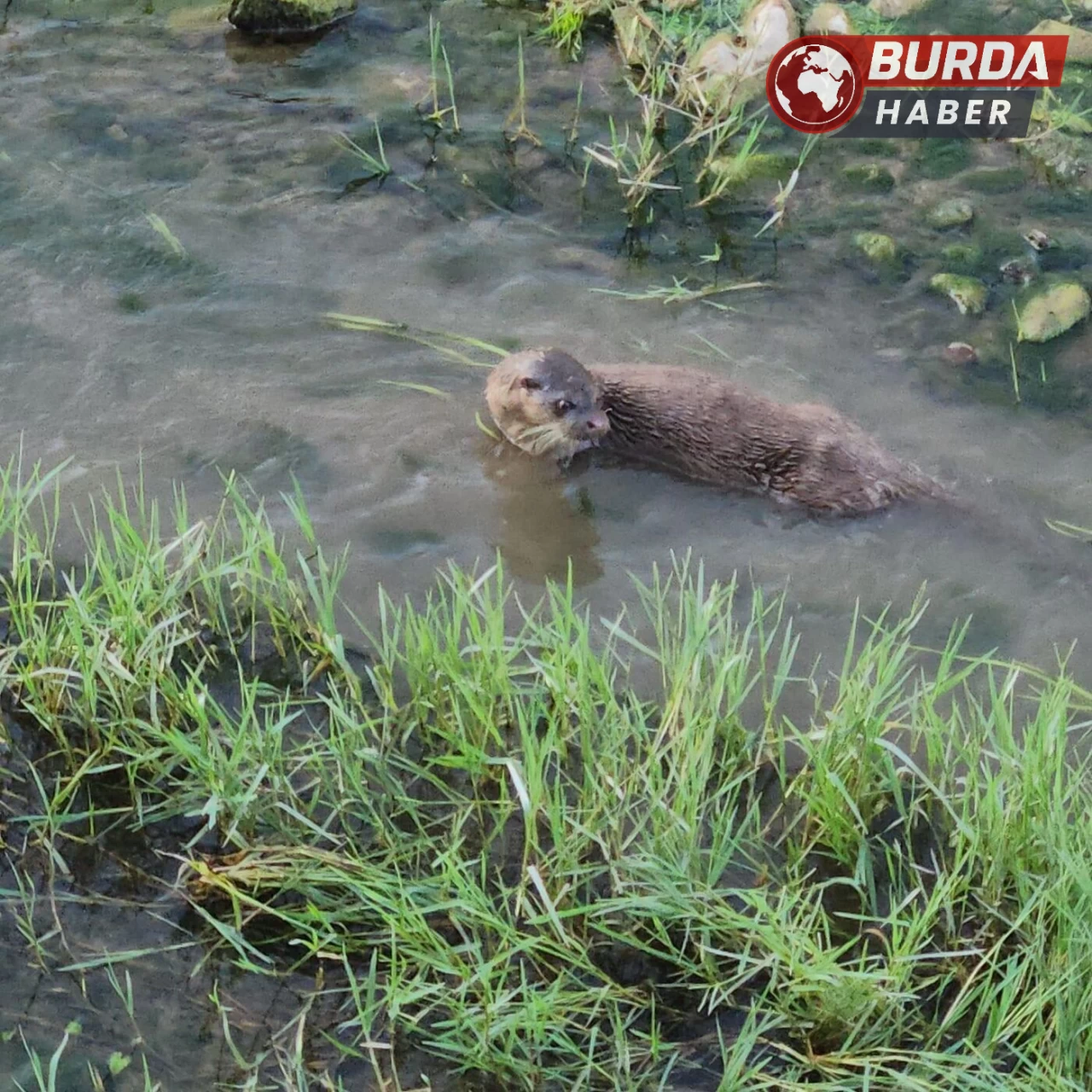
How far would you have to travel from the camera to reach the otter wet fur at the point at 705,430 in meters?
3.90

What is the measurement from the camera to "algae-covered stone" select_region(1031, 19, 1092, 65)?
5730 mm

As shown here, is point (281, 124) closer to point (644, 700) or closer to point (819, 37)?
point (819, 37)

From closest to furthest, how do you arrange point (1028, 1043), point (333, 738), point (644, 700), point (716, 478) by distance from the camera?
point (1028, 1043) → point (333, 738) → point (644, 700) → point (716, 478)

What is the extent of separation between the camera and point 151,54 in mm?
5531

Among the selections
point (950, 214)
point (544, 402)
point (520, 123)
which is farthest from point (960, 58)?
point (544, 402)

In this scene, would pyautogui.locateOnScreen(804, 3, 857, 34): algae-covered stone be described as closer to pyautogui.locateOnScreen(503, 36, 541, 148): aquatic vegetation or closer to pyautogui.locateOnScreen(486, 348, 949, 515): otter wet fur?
pyautogui.locateOnScreen(503, 36, 541, 148): aquatic vegetation

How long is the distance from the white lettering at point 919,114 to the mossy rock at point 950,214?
66 centimetres

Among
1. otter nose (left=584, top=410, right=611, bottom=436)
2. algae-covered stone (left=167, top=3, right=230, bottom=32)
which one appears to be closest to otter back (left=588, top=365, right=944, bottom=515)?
otter nose (left=584, top=410, right=611, bottom=436)

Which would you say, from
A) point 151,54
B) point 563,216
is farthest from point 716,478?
point 151,54

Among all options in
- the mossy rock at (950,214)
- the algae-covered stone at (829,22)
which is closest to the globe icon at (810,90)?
the algae-covered stone at (829,22)

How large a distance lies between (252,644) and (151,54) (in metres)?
3.39

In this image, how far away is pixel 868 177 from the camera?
5.20 meters

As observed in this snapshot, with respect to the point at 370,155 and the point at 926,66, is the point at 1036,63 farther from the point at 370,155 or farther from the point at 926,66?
the point at 370,155

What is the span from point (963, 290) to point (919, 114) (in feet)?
4.25
